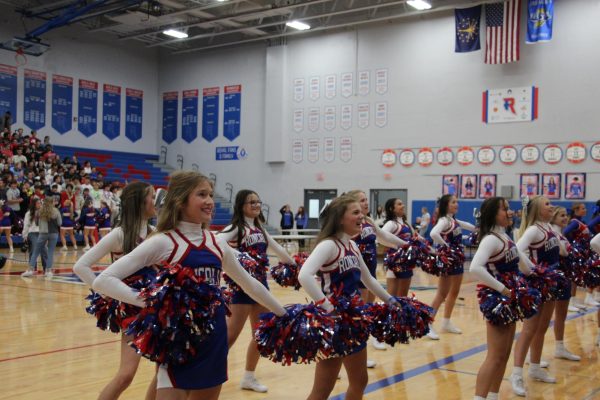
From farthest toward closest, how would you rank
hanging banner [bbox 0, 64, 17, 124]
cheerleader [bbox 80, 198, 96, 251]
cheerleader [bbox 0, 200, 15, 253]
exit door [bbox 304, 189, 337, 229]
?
1. exit door [bbox 304, 189, 337, 229]
2. hanging banner [bbox 0, 64, 17, 124]
3. cheerleader [bbox 80, 198, 96, 251]
4. cheerleader [bbox 0, 200, 15, 253]

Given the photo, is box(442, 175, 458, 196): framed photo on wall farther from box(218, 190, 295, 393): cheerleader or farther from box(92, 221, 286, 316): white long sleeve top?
box(92, 221, 286, 316): white long sleeve top

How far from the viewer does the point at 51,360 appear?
504cm

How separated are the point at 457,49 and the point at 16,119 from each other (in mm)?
12847

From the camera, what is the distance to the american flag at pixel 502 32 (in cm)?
1568

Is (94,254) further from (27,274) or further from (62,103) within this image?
(62,103)

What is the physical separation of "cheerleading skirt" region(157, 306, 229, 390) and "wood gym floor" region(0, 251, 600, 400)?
1.94m

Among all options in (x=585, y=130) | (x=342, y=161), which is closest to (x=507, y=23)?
(x=585, y=130)

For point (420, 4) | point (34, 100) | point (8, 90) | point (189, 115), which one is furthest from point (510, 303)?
point (189, 115)

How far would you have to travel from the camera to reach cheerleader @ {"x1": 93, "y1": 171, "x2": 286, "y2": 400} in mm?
2326

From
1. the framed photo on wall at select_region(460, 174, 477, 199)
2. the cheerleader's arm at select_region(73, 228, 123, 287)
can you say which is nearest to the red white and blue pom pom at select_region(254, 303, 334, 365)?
the cheerleader's arm at select_region(73, 228, 123, 287)

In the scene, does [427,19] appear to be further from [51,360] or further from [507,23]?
[51,360]

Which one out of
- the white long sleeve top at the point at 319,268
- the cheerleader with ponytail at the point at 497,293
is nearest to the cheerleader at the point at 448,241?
the cheerleader with ponytail at the point at 497,293

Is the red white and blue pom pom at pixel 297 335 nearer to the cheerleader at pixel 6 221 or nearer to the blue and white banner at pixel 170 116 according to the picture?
the cheerleader at pixel 6 221

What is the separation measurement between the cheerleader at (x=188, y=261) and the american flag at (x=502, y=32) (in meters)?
14.8
